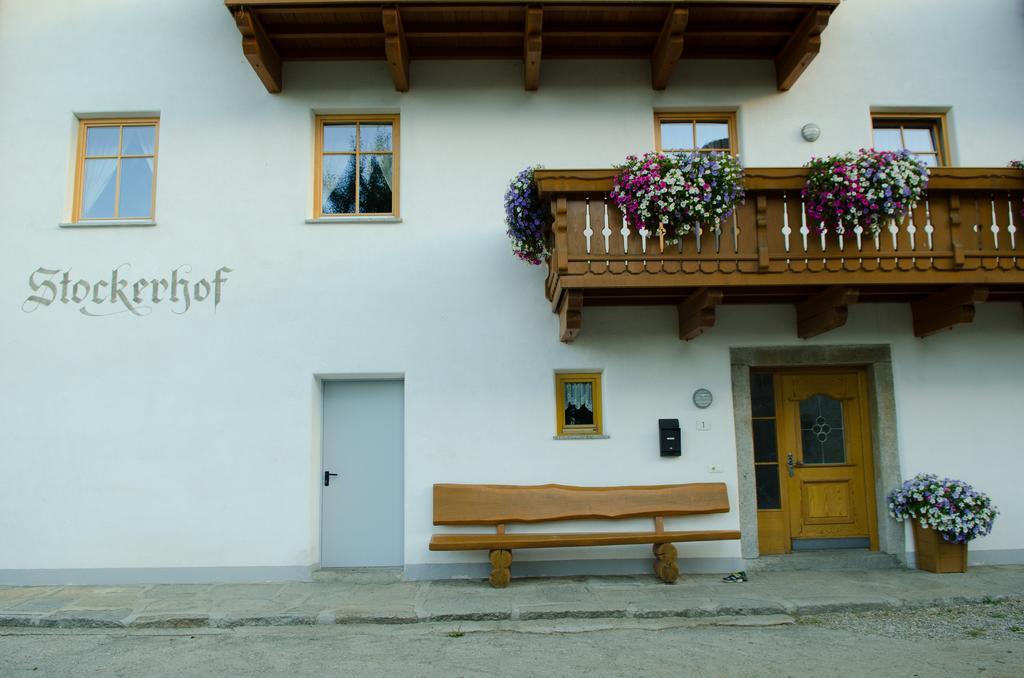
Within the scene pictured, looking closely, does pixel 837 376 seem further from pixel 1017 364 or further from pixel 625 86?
pixel 625 86

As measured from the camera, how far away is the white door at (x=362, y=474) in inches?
321

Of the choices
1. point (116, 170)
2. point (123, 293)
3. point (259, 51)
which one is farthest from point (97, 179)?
point (259, 51)

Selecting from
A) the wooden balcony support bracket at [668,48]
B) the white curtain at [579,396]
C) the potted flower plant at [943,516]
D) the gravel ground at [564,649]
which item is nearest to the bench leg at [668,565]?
the gravel ground at [564,649]

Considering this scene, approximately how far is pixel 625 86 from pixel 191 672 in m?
6.69

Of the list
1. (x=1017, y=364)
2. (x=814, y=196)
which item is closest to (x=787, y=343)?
(x=814, y=196)

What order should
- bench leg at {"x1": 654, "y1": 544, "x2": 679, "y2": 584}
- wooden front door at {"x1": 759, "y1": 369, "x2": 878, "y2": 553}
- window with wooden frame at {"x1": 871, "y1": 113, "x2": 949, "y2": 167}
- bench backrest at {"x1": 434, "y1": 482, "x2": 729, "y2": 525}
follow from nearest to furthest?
1. bench leg at {"x1": 654, "y1": 544, "x2": 679, "y2": 584}
2. bench backrest at {"x1": 434, "y1": 482, "x2": 729, "y2": 525}
3. wooden front door at {"x1": 759, "y1": 369, "x2": 878, "y2": 553}
4. window with wooden frame at {"x1": 871, "y1": 113, "x2": 949, "y2": 167}

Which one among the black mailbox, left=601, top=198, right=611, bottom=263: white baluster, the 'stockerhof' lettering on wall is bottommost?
the black mailbox

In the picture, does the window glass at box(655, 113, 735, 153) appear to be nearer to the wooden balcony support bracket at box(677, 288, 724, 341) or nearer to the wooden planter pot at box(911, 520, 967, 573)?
the wooden balcony support bracket at box(677, 288, 724, 341)

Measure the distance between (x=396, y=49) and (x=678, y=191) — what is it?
3191mm

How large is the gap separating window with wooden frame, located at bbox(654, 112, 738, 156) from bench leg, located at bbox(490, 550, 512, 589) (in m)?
4.53

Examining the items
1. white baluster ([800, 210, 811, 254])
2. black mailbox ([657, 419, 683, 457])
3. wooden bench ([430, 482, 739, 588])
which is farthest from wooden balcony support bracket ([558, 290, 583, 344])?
white baluster ([800, 210, 811, 254])

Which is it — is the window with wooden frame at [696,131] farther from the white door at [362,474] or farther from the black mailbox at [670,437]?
the white door at [362,474]

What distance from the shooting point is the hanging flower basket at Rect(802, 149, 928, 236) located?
6.95 m

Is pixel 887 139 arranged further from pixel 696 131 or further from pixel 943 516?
pixel 943 516
